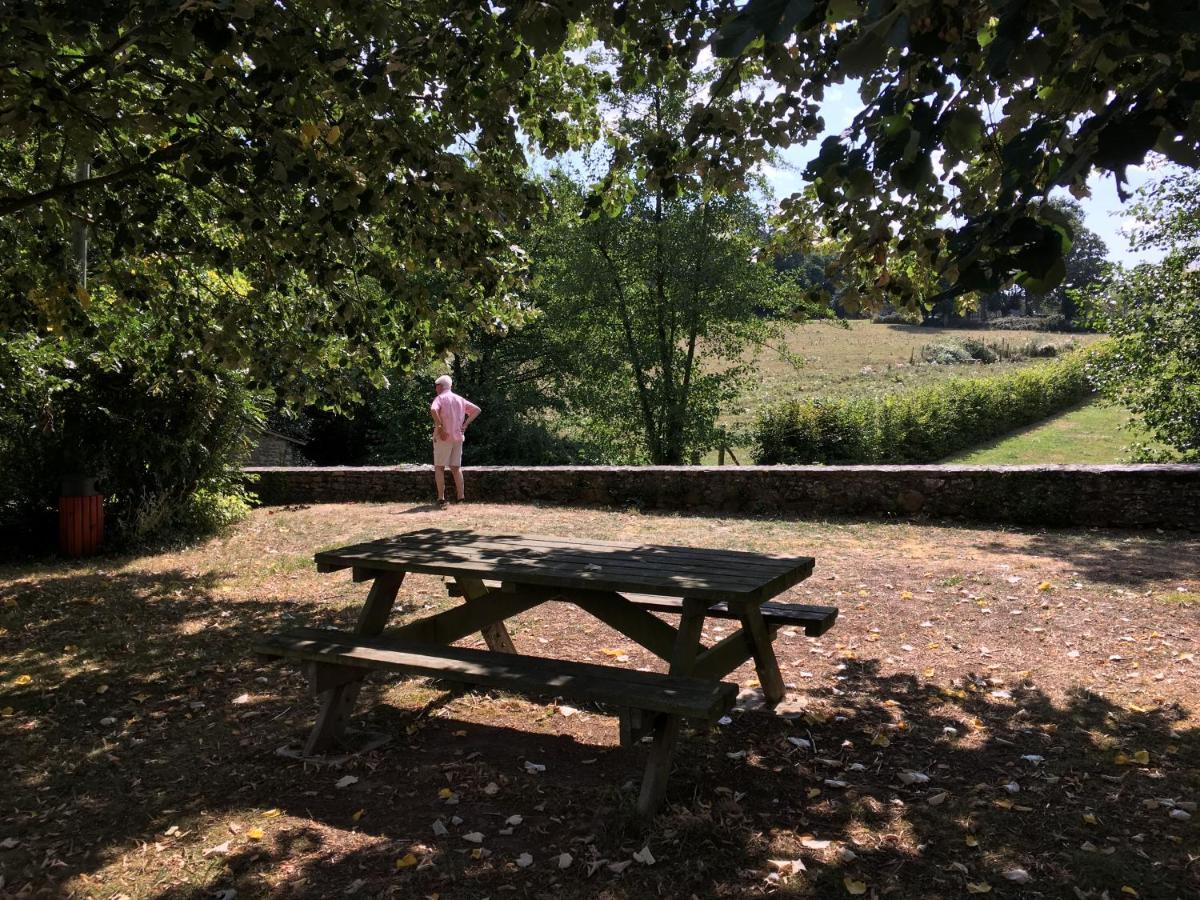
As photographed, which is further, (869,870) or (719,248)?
(719,248)

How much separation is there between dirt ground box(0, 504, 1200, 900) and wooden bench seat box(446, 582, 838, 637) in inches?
18.4

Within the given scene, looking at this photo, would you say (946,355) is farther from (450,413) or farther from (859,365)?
(450,413)

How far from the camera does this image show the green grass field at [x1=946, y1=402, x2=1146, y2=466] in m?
18.7

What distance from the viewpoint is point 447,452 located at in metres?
10.9

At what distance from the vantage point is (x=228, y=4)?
325 cm

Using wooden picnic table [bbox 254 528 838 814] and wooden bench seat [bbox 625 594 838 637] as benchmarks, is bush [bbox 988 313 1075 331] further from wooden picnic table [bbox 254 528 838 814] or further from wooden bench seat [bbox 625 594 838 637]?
wooden picnic table [bbox 254 528 838 814]

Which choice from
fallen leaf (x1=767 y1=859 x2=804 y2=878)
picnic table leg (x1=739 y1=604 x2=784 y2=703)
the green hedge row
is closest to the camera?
fallen leaf (x1=767 y1=859 x2=804 y2=878)

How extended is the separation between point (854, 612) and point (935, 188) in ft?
9.23

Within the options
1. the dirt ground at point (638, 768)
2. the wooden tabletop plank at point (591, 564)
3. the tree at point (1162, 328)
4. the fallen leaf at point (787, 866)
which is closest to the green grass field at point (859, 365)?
the tree at point (1162, 328)

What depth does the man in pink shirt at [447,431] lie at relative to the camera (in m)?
10.7

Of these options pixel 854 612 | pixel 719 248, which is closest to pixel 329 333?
pixel 854 612

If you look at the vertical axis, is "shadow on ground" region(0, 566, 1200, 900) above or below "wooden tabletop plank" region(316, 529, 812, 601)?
below

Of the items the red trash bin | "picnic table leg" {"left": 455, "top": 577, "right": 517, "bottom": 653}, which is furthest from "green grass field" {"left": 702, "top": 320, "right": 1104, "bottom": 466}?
"picnic table leg" {"left": 455, "top": 577, "right": 517, "bottom": 653}

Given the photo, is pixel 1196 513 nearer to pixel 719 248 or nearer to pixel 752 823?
pixel 752 823
